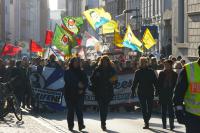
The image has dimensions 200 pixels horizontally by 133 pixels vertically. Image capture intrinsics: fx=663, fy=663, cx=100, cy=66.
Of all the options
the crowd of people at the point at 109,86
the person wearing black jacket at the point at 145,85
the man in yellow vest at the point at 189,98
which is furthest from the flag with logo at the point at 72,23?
the man in yellow vest at the point at 189,98

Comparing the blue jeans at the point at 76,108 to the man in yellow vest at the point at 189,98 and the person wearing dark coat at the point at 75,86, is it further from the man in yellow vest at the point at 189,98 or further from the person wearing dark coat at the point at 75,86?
the man in yellow vest at the point at 189,98

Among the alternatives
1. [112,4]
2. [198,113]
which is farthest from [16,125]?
[112,4]

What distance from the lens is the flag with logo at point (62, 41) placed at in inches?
1105

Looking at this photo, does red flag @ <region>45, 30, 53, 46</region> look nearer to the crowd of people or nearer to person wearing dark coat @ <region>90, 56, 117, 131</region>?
the crowd of people

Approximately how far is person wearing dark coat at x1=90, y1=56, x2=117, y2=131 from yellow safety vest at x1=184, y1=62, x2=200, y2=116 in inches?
275

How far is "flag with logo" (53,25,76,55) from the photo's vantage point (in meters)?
28.1

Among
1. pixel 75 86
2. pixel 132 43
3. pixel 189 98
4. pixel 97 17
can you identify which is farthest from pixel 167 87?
pixel 97 17

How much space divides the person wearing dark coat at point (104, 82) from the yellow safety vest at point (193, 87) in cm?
697

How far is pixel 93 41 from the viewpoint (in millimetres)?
32188

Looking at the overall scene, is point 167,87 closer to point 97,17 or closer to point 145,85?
point 145,85

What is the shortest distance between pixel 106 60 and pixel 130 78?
5.51 metres

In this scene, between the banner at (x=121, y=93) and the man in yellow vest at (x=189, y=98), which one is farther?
the banner at (x=121, y=93)

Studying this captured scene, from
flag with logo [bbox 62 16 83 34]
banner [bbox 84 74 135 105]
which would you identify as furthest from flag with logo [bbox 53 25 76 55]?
banner [bbox 84 74 135 105]

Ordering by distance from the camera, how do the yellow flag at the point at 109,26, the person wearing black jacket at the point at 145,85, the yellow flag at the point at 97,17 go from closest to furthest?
the person wearing black jacket at the point at 145,85 < the yellow flag at the point at 97,17 < the yellow flag at the point at 109,26
